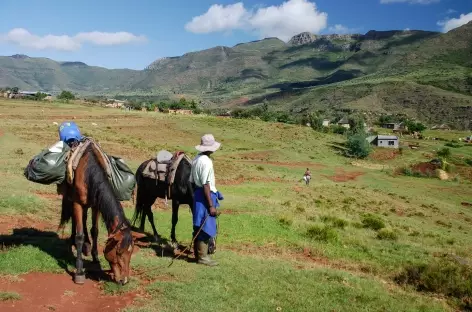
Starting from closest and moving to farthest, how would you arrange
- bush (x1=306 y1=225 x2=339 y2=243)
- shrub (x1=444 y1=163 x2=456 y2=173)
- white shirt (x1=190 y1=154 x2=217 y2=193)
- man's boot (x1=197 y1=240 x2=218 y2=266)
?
white shirt (x1=190 y1=154 x2=217 y2=193)
man's boot (x1=197 y1=240 x2=218 y2=266)
bush (x1=306 y1=225 x2=339 y2=243)
shrub (x1=444 y1=163 x2=456 y2=173)

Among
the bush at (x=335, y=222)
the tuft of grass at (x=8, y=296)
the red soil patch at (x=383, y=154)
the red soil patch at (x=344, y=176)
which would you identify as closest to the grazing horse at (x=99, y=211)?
the tuft of grass at (x=8, y=296)

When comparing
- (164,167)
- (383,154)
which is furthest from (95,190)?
(383,154)

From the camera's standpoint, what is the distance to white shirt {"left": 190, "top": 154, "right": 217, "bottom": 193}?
9.02 m

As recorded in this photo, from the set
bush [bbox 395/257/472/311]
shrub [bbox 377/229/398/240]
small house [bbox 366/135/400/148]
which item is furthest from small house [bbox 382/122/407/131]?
bush [bbox 395/257/472/311]

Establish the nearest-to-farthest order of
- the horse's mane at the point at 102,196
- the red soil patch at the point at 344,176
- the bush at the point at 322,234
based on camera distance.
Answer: the horse's mane at the point at 102,196
the bush at the point at 322,234
the red soil patch at the point at 344,176

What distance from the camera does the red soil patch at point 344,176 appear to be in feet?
150

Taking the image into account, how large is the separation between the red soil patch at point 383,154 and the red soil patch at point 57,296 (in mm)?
68850

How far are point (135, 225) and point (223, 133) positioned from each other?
183 feet

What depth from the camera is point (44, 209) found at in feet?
46.9

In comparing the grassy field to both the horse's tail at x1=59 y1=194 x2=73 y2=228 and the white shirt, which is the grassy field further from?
the white shirt

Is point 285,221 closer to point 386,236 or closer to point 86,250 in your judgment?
→ point 386,236

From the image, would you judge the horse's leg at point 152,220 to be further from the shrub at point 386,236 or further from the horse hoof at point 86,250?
the shrub at point 386,236

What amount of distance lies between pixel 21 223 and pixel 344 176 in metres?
41.0

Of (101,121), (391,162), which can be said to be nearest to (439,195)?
(391,162)
